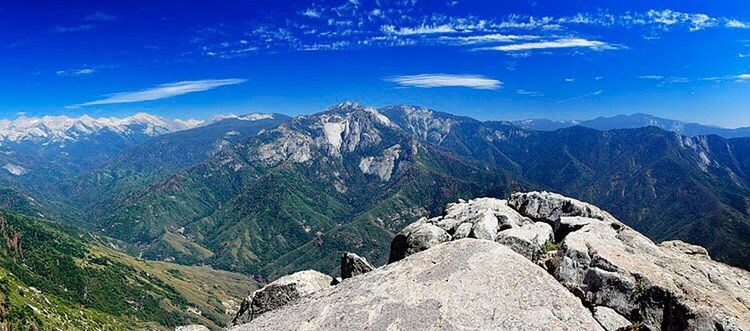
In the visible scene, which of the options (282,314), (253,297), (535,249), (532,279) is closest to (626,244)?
(535,249)

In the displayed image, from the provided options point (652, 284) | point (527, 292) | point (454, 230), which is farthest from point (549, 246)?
point (527, 292)

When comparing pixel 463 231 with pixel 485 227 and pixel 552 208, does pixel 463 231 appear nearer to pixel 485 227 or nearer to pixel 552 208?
pixel 485 227

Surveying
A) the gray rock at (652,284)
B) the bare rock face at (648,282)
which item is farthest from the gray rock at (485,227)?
the gray rock at (652,284)

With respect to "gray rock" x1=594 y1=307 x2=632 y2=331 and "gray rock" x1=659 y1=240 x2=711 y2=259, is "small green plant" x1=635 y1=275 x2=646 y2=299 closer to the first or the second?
"gray rock" x1=594 y1=307 x2=632 y2=331

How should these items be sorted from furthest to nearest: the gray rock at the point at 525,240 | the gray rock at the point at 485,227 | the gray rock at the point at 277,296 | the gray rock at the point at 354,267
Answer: the gray rock at the point at 354,267, the gray rock at the point at 485,227, the gray rock at the point at 277,296, the gray rock at the point at 525,240

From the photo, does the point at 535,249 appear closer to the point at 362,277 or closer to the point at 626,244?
the point at 626,244

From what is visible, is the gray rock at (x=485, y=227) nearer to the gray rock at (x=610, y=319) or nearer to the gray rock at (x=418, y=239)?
the gray rock at (x=418, y=239)
